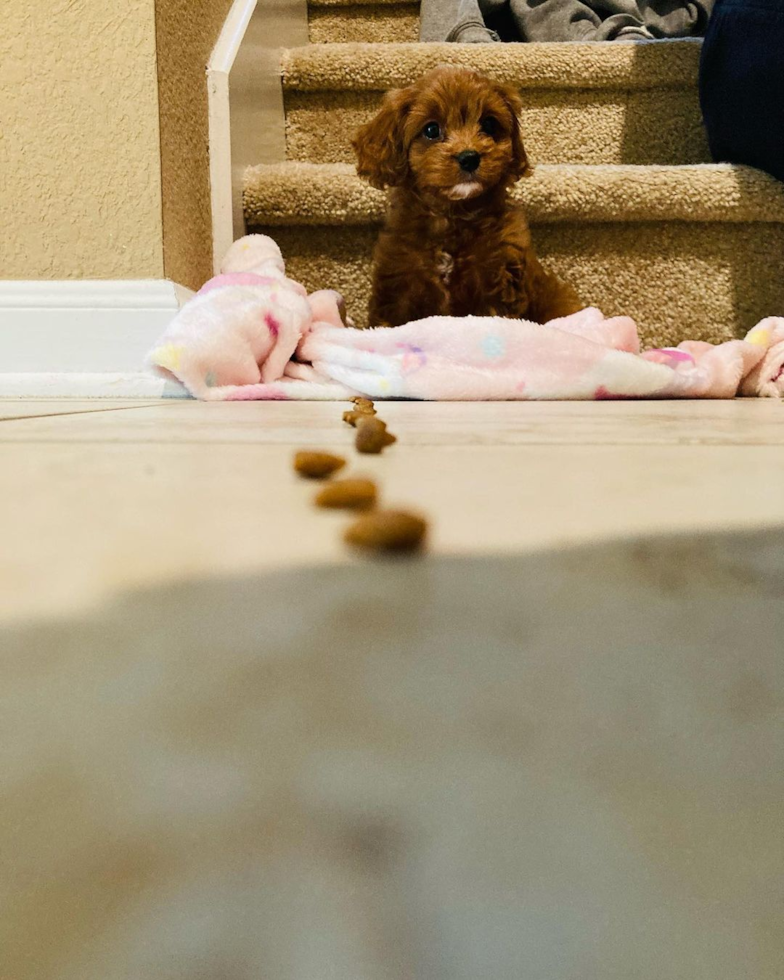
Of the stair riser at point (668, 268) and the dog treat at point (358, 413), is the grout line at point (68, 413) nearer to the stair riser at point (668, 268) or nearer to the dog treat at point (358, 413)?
the dog treat at point (358, 413)

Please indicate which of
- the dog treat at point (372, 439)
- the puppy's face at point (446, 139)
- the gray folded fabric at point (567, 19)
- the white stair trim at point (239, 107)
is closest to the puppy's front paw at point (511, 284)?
the puppy's face at point (446, 139)

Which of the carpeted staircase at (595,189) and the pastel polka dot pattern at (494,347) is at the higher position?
the carpeted staircase at (595,189)

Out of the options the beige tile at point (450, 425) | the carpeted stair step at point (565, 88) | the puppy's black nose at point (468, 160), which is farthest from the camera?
the carpeted stair step at point (565, 88)

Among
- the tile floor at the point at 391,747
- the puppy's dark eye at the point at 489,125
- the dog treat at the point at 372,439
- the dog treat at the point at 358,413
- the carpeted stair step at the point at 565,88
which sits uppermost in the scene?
the carpeted stair step at the point at 565,88

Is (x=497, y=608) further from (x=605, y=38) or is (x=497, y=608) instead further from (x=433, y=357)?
A: (x=605, y=38)

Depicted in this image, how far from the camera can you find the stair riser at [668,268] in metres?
1.47

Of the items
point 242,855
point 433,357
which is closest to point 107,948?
point 242,855

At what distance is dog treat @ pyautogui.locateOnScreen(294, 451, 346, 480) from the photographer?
0.40 m

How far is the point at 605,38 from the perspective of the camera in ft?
6.79

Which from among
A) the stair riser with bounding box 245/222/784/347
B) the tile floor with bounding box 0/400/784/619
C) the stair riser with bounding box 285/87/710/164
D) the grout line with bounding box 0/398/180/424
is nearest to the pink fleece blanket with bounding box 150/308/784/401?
the grout line with bounding box 0/398/180/424

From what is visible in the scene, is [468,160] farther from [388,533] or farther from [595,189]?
[388,533]

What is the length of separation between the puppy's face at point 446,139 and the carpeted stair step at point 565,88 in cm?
40

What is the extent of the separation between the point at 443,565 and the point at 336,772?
4.3 inches

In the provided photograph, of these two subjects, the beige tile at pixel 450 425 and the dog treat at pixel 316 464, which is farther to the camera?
the beige tile at pixel 450 425
